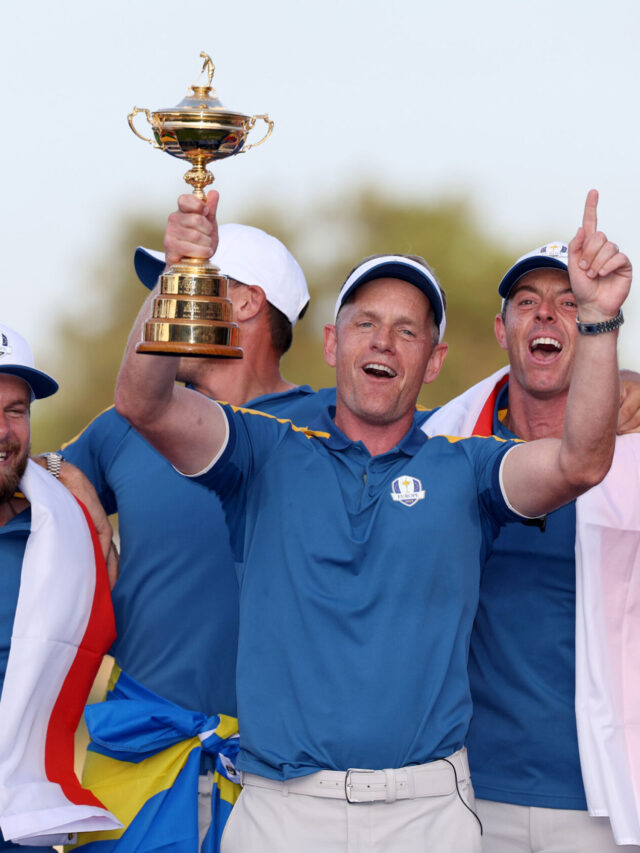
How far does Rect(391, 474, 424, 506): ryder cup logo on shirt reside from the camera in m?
3.84

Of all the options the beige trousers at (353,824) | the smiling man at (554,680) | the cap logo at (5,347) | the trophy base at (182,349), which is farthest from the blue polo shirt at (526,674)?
the cap logo at (5,347)

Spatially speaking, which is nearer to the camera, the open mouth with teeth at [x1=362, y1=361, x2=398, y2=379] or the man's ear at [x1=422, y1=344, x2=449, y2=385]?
the open mouth with teeth at [x1=362, y1=361, x2=398, y2=379]

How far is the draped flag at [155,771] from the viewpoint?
4371mm

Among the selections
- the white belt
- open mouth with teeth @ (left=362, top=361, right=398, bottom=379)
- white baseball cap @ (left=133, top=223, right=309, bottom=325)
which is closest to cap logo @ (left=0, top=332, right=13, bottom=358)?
white baseball cap @ (left=133, top=223, right=309, bottom=325)

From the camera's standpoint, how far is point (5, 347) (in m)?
4.39

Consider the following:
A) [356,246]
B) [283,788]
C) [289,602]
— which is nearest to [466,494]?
[289,602]

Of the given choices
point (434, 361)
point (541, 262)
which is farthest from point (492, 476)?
point (541, 262)

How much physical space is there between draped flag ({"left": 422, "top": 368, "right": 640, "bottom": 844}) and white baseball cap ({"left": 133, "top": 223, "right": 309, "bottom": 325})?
1485 mm

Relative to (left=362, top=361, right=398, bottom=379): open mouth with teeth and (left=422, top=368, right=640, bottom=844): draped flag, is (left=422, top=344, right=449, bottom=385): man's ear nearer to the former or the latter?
(left=362, top=361, right=398, bottom=379): open mouth with teeth

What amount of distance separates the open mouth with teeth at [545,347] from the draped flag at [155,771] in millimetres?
1503

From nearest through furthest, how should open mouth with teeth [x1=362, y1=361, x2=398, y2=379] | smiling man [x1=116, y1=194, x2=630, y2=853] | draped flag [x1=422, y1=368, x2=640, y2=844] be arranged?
smiling man [x1=116, y1=194, x2=630, y2=853], open mouth with teeth [x1=362, y1=361, x2=398, y2=379], draped flag [x1=422, y1=368, x2=640, y2=844]

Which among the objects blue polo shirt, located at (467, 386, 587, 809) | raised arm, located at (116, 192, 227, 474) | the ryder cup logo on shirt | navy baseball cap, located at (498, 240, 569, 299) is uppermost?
navy baseball cap, located at (498, 240, 569, 299)

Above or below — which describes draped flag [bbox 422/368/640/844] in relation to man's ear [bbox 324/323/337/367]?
below

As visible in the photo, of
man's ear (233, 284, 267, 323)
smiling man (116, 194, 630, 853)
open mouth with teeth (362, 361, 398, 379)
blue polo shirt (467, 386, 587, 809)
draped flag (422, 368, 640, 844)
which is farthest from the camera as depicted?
man's ear (233, 284, 267, 323)
